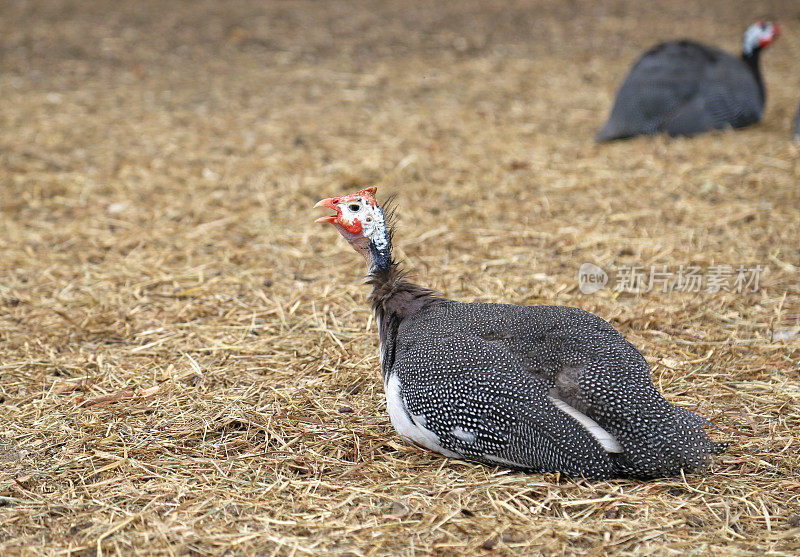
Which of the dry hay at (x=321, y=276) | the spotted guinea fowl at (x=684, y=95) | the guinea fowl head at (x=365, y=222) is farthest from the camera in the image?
the spotted guinea fowl at (x=684, y=95)

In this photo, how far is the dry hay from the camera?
8.59 ft

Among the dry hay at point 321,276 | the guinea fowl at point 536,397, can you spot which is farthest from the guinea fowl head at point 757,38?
the guinea fowl at point 536,397

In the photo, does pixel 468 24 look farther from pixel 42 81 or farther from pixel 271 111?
pixel 42 81

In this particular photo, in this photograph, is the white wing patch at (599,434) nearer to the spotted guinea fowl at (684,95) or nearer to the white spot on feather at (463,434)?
the white spot on feather at (463,434)

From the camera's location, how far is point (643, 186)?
5.75 meters

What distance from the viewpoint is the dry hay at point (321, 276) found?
2.62m

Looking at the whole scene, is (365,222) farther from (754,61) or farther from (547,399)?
(754,61)

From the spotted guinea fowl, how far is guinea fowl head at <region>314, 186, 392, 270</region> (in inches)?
159

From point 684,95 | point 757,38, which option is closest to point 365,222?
point 684,95

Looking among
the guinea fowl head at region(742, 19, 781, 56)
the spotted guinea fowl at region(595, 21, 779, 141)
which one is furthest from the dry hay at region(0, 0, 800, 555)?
the guinea fowl head at region(742, 19, 781, 56)

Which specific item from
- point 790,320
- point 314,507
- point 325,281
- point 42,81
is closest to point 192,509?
point 314,507

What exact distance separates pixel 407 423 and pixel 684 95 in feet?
15.6

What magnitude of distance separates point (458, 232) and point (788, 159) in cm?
264

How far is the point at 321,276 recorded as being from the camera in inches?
181
